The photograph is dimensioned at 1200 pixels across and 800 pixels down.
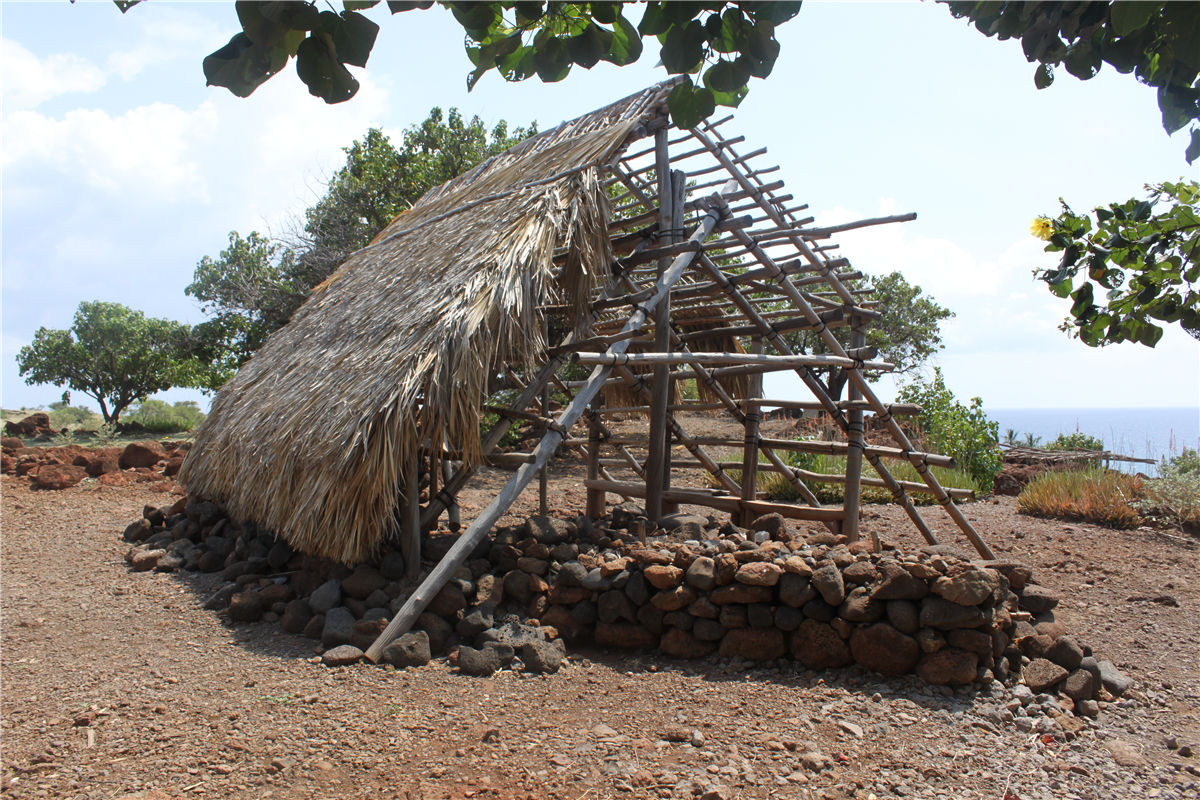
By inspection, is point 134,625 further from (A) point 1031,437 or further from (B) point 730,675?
(A) point 1031,437

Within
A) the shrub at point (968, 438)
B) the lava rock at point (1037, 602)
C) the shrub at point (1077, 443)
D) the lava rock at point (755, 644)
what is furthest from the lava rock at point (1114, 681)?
the shrub at point (1077, 443)

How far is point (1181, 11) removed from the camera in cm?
161

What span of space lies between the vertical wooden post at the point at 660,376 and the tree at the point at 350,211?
745 cm

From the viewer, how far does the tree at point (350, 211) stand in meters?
13.1

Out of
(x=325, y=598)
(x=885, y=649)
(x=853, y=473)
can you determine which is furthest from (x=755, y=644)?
(x=325, y=598)

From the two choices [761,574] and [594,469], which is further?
[594,469]

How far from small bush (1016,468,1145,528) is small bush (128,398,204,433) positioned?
59.5ft

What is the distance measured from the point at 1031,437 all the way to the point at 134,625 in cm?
1380

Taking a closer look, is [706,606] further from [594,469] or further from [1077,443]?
Answer: [1077,443]

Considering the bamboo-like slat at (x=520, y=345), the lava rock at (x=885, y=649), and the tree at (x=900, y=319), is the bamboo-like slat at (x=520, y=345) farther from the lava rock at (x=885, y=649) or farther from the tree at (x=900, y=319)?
the tree at (x=900, y=319)

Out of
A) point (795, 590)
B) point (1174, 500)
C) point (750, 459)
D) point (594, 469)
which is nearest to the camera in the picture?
point (795, 590)

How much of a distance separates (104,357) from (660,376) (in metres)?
23.1

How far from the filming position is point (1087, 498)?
8.57 m

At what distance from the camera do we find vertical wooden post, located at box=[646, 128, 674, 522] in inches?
243
